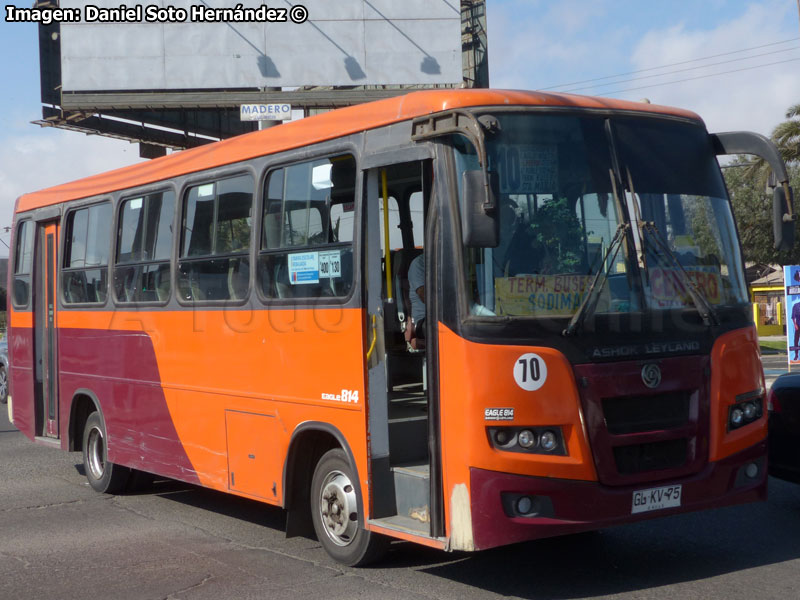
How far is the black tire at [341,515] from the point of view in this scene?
726 cm

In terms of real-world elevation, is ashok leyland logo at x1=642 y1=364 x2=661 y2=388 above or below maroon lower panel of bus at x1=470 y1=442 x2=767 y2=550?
above

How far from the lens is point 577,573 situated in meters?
7.09

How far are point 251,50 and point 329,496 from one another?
21.0 metres

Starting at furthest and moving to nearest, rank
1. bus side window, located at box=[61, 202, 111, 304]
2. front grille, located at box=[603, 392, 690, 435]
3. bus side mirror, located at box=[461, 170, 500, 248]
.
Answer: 1. bus side window, located at box=[61, 202, 111, 304]
2. front grille, located at box=[603, 392, 690, 435]
3. bus side mirror, located at box=[461, 170, 500, 248]

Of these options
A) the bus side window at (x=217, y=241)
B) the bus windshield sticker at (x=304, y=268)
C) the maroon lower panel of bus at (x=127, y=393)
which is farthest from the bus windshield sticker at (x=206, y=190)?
the maroon lower panel of bus at (x=127, y=393)

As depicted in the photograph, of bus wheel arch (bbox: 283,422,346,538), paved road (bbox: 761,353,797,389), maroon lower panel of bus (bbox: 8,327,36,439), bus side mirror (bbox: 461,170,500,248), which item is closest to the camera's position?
bus side mirror (bbox: 461,170,500,248)

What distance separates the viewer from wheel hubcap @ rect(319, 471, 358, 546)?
24.2ft

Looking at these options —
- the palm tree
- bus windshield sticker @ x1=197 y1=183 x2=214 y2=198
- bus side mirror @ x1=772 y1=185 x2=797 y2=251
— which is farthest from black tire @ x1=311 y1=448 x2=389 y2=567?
the palm tree

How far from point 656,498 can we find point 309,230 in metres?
3.03

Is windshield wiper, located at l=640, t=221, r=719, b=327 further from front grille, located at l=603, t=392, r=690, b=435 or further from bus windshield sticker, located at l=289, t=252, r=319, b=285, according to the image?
bus windshield sticker, located at l=289, t=252, r=319, b=285

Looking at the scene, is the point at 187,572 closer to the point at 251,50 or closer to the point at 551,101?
the point at 551,101

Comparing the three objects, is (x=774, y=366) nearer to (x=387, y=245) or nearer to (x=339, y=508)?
(x=387, y=245)

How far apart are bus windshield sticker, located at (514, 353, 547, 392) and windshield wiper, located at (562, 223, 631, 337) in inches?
9.3

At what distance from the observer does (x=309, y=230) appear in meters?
7.73
